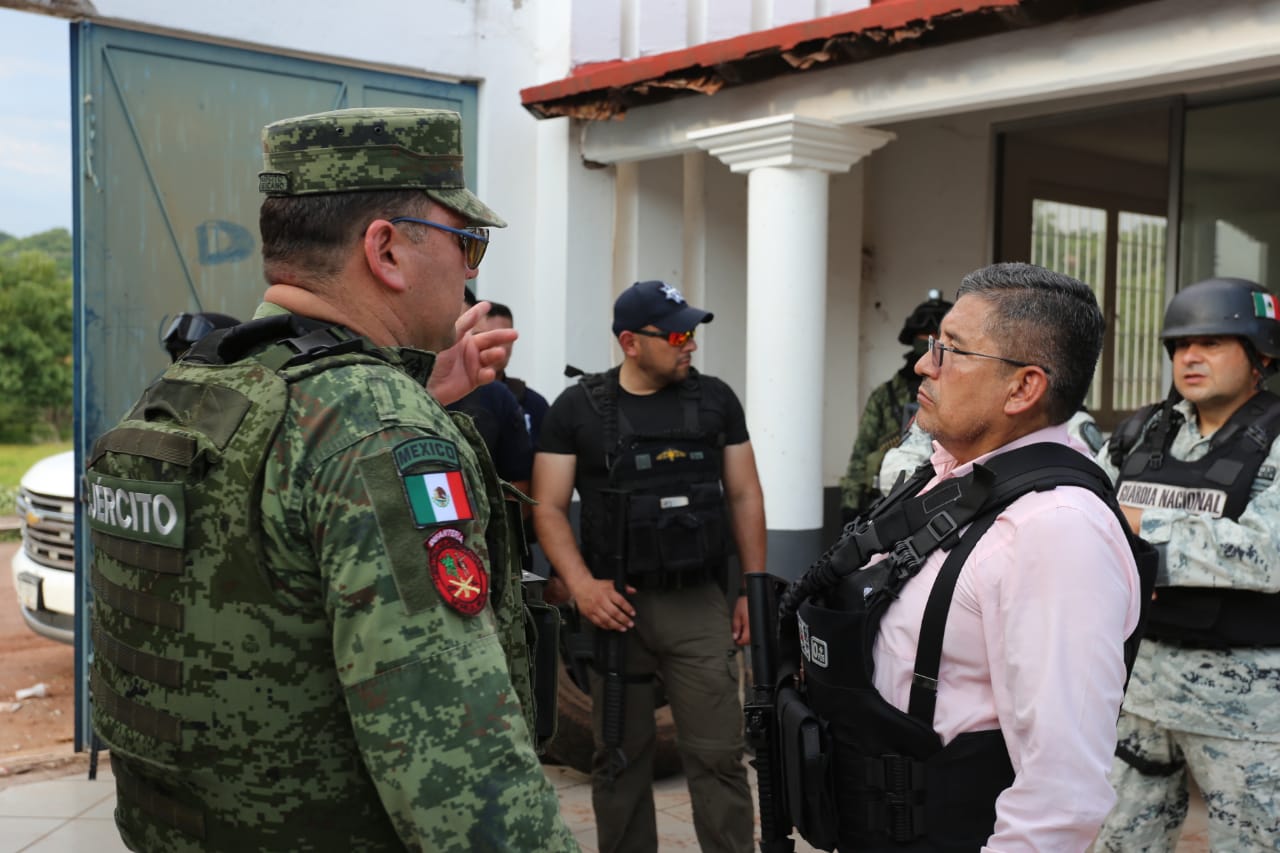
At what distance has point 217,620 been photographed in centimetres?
145

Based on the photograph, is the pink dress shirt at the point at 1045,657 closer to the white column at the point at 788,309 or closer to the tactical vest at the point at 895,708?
the tactical vest at the point at 895,708

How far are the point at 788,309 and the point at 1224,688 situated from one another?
2756 mm

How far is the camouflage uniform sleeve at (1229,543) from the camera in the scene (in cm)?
294

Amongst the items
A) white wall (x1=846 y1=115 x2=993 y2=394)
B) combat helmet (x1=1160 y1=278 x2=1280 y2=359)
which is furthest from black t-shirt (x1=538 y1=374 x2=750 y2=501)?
white wall (x1=846 y1=115 x2=993 y2=394)

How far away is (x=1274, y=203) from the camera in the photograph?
221 inches

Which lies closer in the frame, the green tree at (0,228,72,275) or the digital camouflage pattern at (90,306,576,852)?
the digital camouflage pattern at (90,306,576,852)

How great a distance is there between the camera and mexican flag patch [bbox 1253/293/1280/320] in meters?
3.19

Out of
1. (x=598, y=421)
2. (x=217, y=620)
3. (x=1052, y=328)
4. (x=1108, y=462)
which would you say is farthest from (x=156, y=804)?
(x=1108, y=462)

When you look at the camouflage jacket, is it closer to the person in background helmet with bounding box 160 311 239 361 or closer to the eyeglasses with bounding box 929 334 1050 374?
the eyeglasses with bounding box 929 334 1050 374

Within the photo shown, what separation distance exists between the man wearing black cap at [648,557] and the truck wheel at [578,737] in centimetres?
66

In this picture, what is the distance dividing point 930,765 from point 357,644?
103cm

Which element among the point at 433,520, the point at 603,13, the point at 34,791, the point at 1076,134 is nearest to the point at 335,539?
the point at 433,520

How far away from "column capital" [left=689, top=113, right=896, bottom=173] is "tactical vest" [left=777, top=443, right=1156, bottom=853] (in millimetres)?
3370

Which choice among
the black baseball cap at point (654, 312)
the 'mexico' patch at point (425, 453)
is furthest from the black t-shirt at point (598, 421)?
the 'mexico' patch at point (425, 453)
